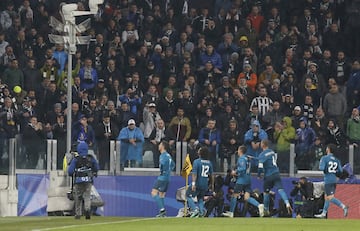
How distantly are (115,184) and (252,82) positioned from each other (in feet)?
14.4

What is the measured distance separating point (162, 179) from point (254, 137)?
243 cm

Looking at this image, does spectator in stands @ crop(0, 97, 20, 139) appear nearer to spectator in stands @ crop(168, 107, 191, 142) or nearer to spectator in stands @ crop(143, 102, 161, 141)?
spectator in stands @ crop(143, 102, 161, 141)

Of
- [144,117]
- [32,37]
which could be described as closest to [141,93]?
[144,117]

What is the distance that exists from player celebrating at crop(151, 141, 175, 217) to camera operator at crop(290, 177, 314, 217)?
3078 millimetres

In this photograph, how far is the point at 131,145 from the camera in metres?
41.5

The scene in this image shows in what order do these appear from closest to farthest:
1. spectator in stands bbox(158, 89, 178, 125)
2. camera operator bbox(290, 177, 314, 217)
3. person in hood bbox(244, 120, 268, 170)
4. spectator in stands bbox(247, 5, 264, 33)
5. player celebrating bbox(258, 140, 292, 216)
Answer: player celebrating bbox(258, 140, 292, 216), person in hood bbox(244, 120, 268, 170), camera operator bbox(290, 177, 314, 217), spectator in stands bbox(158, 89, 178, 125), spectator in stands bbox(247, 5, 264, 33)

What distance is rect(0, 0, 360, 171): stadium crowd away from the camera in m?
41.4

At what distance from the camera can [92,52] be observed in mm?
45250

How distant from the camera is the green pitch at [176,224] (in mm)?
32000

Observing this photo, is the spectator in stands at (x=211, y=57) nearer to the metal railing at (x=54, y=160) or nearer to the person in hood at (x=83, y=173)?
the metal railing at (x=54, y=160)

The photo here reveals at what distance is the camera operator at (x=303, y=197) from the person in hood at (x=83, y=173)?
6644 mm

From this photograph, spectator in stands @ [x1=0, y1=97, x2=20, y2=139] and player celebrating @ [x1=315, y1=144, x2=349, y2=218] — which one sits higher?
spectator in stands @ [x1=0, y1=97, x2=20, y2=139]

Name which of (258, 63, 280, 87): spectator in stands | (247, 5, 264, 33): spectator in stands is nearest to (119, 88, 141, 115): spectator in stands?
(258, 63, 280, 87): spectator in stands

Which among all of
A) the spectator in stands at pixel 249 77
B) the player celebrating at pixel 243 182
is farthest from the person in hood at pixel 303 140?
the spectator in stands at pixel 249 77
